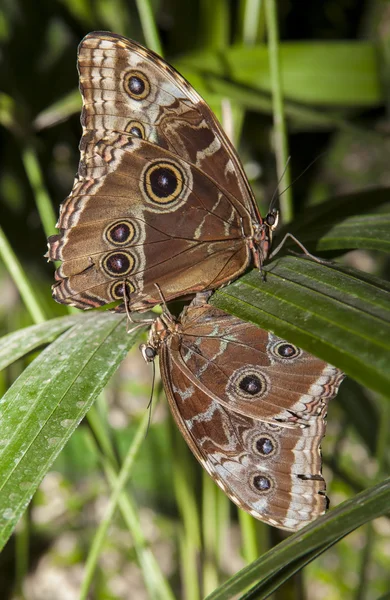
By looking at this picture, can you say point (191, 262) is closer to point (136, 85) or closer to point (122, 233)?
point (122, 233)

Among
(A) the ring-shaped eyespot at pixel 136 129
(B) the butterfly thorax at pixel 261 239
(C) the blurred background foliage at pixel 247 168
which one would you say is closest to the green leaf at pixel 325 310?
(B) the butterfly thorax at pixel 261 239

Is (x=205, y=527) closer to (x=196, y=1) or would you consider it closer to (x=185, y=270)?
(x=185, y=270)

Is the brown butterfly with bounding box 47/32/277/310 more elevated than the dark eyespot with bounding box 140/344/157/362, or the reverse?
the brown butterfly with bounding box 47/32/277/310

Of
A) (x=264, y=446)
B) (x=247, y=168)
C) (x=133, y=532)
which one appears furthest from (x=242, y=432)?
(x=247, y=168)

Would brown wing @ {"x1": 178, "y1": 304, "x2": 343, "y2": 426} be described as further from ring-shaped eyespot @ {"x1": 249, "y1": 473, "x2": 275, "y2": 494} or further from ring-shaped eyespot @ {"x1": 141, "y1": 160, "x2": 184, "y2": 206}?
ring-shaped eyespot @ {"x1": 141, "y1": 160, "x2": 184, "y2": 206}

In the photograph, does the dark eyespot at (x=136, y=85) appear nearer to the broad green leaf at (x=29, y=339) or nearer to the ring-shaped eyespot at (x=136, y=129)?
the ring-shaped eyespot at (x=136, y=129)


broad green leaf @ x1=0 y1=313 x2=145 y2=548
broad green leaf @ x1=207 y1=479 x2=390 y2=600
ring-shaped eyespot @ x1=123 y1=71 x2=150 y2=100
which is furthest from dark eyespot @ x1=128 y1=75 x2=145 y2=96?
broad green leaf @ x1=207 y1=479 x2=390 y2=600

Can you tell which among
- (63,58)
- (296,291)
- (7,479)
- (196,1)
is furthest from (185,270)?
(63,58)
